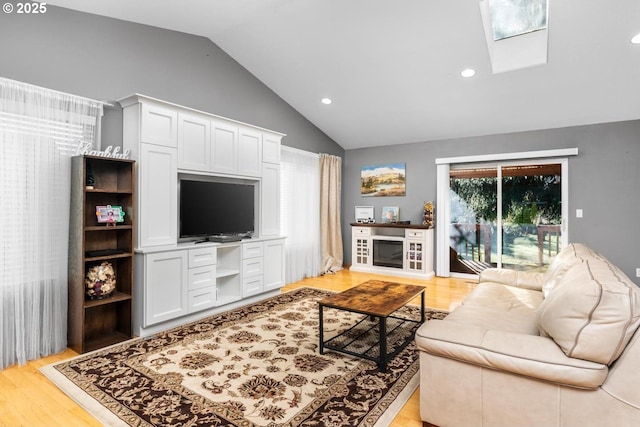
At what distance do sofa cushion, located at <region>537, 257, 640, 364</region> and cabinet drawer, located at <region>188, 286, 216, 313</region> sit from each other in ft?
10.3

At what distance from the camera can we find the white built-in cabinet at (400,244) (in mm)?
5762

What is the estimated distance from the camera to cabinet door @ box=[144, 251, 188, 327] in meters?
3.16

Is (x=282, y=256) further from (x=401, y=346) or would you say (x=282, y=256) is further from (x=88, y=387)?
(x=88, y=387)

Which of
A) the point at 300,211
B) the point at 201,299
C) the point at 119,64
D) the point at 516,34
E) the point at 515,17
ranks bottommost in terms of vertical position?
the point at 201,299

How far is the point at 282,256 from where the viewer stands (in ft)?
15.6

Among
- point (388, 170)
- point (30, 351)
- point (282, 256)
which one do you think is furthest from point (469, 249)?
point (30, 351)

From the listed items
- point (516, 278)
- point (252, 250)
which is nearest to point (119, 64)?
point (252, 250)

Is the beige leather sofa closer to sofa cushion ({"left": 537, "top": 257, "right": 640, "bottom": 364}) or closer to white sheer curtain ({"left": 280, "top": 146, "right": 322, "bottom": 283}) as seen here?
sofa cushion ({"left": 537, "top": 257, "right": 640, "bottom": 364})

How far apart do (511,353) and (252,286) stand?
127 inches

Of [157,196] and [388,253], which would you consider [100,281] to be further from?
[388,253]

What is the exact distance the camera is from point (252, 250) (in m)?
4.28

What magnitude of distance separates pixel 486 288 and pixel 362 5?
3.01 metres

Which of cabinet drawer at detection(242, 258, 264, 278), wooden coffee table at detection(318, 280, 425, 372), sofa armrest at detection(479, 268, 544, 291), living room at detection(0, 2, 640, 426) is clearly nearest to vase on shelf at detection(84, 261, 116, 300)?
living room at detection(0, 2, 640, 426)

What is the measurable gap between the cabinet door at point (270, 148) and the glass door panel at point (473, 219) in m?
3.11
